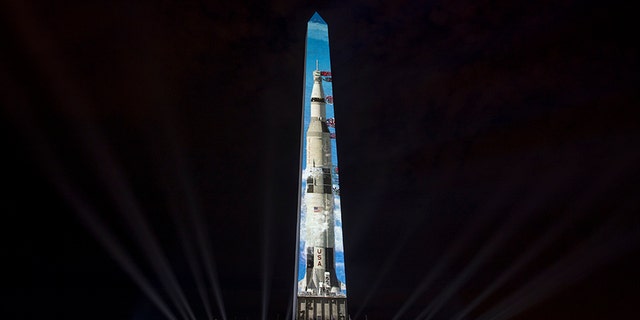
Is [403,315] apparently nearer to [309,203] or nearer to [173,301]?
[309,203]

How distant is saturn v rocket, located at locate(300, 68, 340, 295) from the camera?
1528cm

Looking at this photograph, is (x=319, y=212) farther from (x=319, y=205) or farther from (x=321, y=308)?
(x=321, y=308)

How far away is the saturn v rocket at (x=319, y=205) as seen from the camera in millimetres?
15281

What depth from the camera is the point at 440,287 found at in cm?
1390

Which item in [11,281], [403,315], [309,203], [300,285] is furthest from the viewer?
[309,203]

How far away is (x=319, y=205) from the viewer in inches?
643

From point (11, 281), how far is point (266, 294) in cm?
812

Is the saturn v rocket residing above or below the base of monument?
above

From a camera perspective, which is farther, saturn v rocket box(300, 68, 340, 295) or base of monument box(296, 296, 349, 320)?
saturn v rocket box(300, 68, 340, 295)

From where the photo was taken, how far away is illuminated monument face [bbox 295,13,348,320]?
14.6 m

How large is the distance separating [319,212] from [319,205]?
0.30 m

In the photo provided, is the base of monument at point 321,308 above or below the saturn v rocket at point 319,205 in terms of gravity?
below

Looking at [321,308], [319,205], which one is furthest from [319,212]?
[321,308]

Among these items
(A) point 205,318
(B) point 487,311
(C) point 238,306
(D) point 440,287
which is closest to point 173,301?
(A) point 205,318
